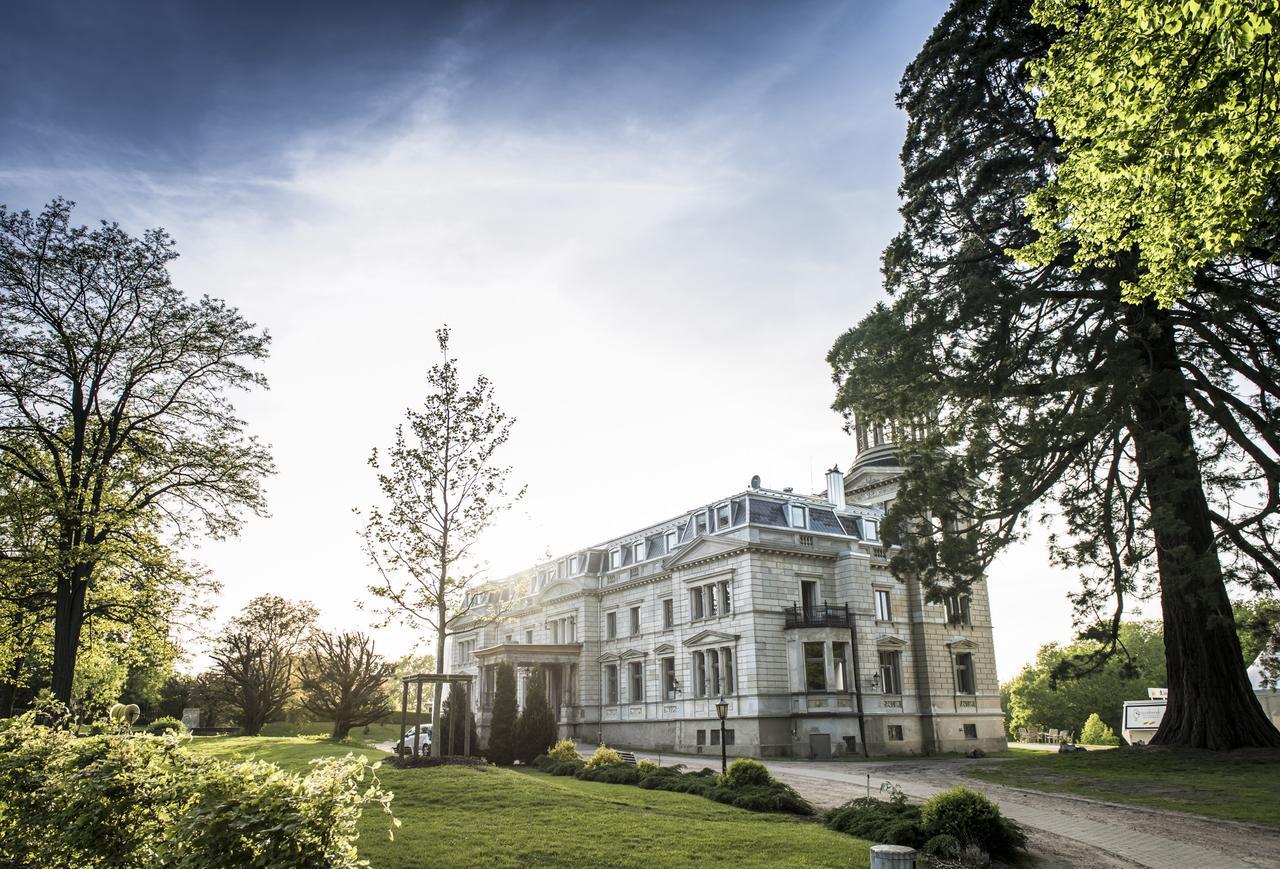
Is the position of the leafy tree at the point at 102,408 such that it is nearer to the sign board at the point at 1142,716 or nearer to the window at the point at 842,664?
the window at the point at 842,664

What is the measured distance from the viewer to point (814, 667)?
3834 centimetres

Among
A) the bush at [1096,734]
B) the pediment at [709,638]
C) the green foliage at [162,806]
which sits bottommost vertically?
the bush at [1096,734]

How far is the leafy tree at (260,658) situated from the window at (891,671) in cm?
3548

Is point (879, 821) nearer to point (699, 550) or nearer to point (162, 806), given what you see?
point (162, 806)

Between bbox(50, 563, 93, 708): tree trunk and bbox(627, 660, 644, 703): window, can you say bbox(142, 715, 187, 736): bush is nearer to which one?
bbox(50, 563, 93, 708): tree trunk

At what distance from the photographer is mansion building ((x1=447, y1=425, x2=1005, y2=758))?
37594 millimetres

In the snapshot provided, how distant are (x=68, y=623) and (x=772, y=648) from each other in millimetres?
Answer: 27537

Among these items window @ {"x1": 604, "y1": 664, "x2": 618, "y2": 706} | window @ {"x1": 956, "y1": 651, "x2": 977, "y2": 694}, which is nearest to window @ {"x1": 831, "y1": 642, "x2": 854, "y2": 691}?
window @ {"x1": 956, "y1": 651, "x2": 977, "y2": 694}

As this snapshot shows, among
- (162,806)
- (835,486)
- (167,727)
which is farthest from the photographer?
(835,486)

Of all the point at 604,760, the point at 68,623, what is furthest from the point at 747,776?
the point at 68,623

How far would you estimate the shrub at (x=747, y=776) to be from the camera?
18.8 m

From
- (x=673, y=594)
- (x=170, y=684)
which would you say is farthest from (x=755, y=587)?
(x=170, y=684)

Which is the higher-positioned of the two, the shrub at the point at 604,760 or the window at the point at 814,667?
the window at the point at 814,667

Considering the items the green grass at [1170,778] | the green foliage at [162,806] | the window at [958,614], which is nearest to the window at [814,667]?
the window at [958,614]
